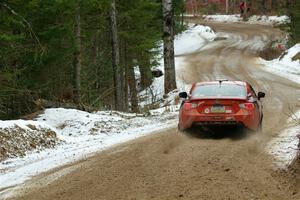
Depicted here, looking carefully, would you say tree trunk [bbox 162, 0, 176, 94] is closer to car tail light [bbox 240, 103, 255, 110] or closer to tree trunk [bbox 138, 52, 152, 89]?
tree trunk [bbox 138, 52, 152, 89]

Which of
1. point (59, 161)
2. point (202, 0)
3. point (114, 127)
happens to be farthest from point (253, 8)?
point (59, 161)

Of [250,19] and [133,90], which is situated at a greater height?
[133,90]

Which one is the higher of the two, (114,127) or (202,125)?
(202,125)

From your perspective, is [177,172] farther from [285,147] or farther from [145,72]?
[145,72]

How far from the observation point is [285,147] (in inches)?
454

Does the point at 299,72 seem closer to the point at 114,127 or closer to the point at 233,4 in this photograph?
the point at 114,127

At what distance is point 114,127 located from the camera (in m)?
17.2

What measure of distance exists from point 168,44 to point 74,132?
37.1ft

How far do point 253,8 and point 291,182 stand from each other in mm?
75410

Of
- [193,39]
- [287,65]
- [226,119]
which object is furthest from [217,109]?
[193,39]

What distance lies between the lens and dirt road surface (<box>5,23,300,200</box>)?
→ 27.0ft

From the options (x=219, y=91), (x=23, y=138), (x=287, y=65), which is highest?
(x=219, y=91)

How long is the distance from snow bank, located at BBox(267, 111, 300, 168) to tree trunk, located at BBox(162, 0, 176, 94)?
40.2 ft

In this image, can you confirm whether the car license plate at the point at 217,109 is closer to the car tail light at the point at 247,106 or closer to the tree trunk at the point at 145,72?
the car tail light at the point at 247,106
